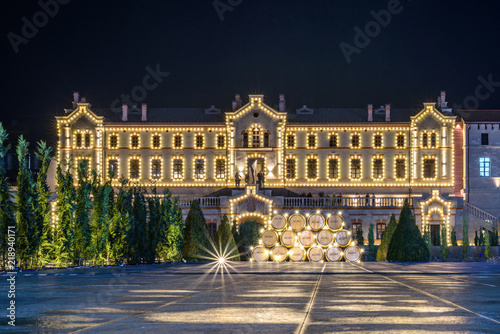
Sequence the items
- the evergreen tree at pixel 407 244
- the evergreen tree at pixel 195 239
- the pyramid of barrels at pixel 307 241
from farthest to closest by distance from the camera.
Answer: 1. the evergreen tree at pixel 195 239
2. the evergreen tree at pixel 407 244
3. the pyramid of barrels at pixel 307 241

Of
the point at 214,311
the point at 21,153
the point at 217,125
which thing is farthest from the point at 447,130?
the point at 214,311

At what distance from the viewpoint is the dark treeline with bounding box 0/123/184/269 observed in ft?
79.0

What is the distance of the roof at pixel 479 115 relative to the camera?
66.0m

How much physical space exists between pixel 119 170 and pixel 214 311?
57.8 meters

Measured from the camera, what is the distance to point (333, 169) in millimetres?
67625

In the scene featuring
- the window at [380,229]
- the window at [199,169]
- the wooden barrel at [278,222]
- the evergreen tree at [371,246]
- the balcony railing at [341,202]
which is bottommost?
the evergreen tree at [371,246]

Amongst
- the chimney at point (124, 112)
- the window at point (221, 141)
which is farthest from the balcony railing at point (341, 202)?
the chimney at point (124, 112)

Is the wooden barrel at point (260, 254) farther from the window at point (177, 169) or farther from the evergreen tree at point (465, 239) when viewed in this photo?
the window at point (177, 169)

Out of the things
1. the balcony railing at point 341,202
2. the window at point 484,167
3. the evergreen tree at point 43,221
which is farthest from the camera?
the window at point 484,167

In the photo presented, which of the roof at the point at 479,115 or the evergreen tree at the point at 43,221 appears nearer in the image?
the evergreen tree at the point at 43,221

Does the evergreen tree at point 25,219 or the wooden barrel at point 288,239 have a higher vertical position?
the evergreen tree at point 25,219

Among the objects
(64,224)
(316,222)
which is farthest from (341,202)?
(64,224)

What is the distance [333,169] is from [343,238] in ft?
114

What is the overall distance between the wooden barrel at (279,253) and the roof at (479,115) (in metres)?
39.1
